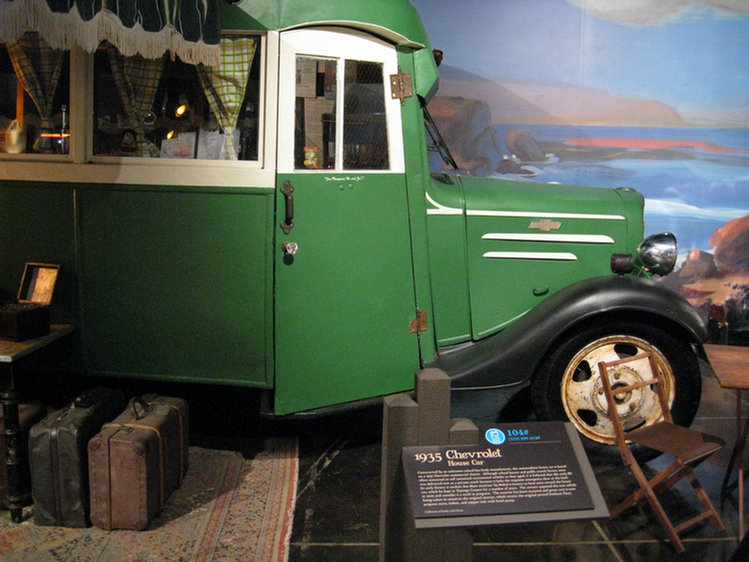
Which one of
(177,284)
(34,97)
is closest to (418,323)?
(177,284)

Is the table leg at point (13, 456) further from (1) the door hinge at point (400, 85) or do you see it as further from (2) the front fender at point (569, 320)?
(1) the door hinge at point (400, 85)

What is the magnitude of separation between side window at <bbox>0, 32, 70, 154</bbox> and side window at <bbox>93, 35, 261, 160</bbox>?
0.60ft

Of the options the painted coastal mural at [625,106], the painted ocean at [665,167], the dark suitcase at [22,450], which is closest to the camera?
the dark suitcase at [22,450]

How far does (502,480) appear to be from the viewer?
2.34 m

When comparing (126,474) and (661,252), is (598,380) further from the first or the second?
(126,474)

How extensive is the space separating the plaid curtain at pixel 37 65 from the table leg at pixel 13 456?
1.54m

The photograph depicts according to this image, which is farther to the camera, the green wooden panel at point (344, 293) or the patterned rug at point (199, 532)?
the green wooden panel at point (344, 293)

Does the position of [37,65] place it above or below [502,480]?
above

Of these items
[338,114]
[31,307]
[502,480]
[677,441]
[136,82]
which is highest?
[136,82]

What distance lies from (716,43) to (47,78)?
5709mm

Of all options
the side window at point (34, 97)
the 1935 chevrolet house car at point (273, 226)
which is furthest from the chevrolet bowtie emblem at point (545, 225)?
the side window at point (34, 97)

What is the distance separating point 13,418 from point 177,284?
102 centimetres

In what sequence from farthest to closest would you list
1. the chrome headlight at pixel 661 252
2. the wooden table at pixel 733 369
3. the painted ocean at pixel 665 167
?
the painted ocean at pixel 665 167
the chrome headlight at pixel 661 252
the wooden table at pixel 733 369

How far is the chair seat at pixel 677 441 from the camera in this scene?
10.3 ft
